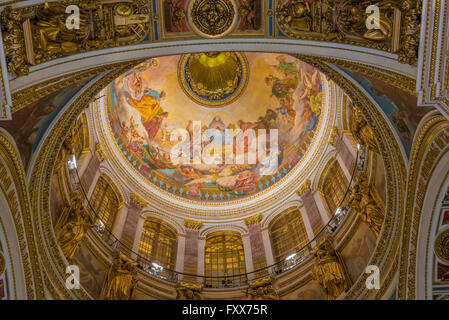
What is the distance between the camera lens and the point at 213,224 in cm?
2333

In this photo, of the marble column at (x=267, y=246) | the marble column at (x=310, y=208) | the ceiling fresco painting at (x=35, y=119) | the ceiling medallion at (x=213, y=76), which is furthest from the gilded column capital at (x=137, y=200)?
the ceiling fresco painting at (x=35, y=119)

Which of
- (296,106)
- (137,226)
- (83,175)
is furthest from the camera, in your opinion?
(296,106)

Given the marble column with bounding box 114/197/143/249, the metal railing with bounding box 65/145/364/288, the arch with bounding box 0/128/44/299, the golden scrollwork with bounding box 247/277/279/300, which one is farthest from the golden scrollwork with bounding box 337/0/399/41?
the marble column with bounding box 114/197/143/249

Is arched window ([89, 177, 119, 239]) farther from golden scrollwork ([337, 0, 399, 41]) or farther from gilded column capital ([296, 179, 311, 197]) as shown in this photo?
golden scrollwork ([337, 0, 399, 41])

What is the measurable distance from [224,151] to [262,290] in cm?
1145

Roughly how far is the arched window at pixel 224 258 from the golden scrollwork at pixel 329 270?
400 centimetres

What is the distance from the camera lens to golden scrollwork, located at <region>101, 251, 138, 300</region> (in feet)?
54.4

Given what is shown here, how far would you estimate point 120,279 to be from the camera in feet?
55.8

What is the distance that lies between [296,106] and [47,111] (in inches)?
624

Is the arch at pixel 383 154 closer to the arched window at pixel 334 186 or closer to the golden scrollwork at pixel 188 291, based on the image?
the arched window at pixel 334 186

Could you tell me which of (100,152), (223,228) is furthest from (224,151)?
(100,152)
